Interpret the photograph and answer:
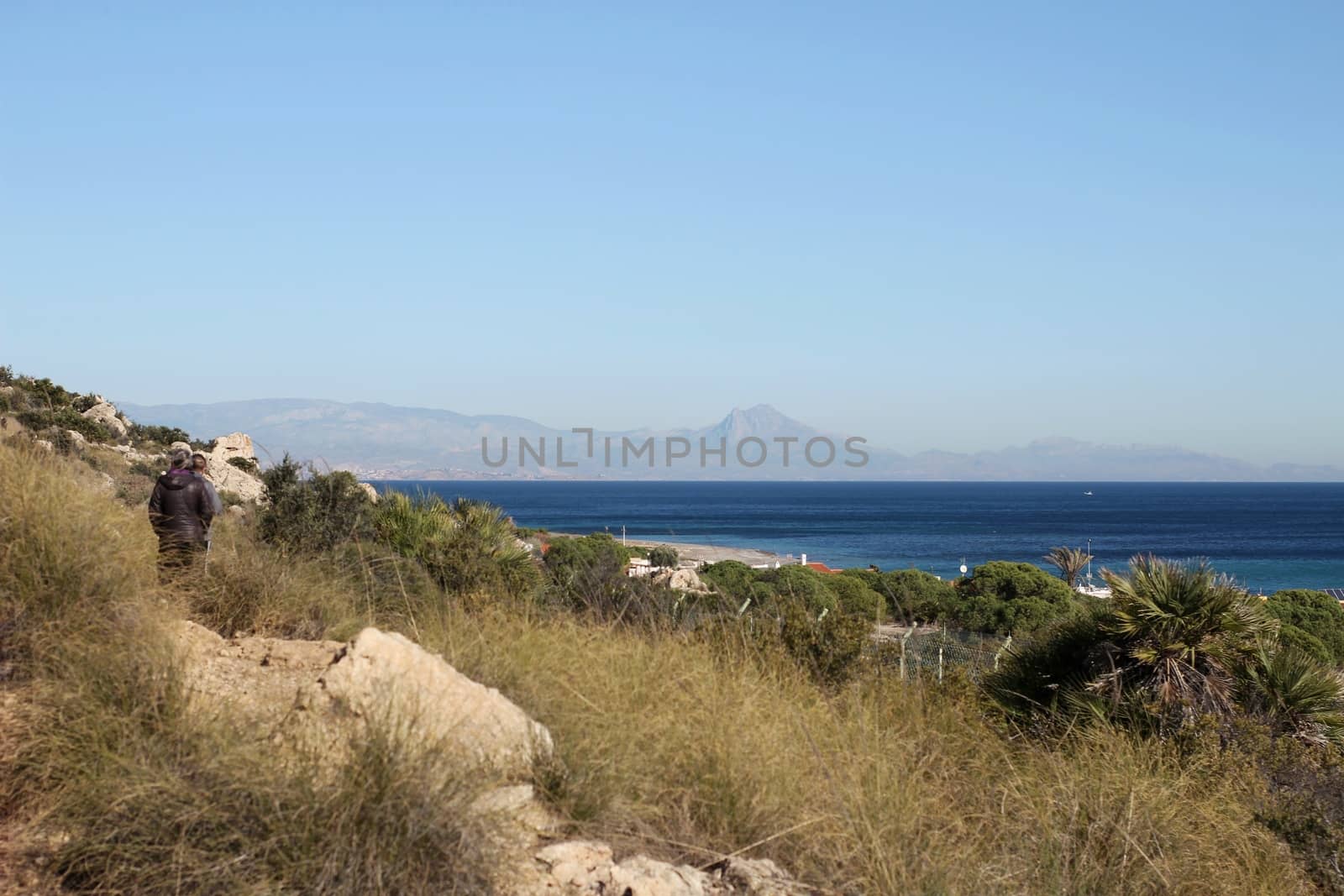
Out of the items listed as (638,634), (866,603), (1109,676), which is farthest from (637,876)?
(866,603)

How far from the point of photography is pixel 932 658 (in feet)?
49.5

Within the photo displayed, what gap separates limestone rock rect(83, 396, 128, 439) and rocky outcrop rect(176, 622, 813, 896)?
29.3 meters

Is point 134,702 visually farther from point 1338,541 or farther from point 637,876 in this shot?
point 1338,541

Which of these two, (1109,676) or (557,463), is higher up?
(557,463)

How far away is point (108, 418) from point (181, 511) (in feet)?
91.0

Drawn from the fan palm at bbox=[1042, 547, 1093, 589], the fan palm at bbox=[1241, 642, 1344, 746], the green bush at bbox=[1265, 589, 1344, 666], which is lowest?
the fan palm at bbox=[1042, 547, 1093, 589]

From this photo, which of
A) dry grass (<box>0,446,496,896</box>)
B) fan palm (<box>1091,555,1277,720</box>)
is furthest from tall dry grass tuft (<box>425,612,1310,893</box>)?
fan palm (<box>1091,555,1277,720</box>)

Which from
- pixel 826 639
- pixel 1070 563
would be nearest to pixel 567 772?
pixel 826 639

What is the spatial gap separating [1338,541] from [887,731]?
461ft

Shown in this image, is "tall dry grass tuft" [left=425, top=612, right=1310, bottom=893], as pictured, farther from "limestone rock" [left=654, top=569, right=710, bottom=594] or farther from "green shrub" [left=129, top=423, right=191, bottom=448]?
"green shrub" [left=129, top=423, right=191, bottom=448]

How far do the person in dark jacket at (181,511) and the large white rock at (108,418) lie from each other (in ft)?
82.4

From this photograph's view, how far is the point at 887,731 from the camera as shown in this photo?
6.34 m

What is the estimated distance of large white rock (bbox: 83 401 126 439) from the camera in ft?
106

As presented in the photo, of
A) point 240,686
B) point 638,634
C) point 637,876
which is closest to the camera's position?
point 637,876
